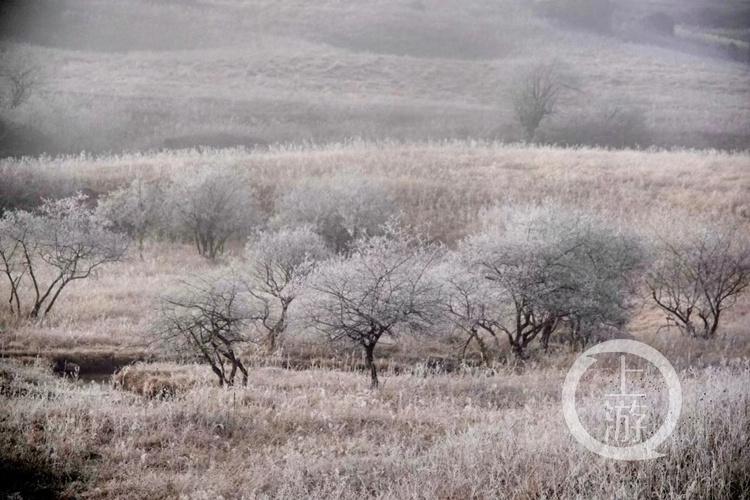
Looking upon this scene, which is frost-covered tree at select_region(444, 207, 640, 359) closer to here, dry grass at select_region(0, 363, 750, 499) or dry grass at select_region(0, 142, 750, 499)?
dry grass at select_region(0, 142, 750, 499)

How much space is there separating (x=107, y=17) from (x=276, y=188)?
78.6ft

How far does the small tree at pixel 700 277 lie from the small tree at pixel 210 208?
1163 centimetres

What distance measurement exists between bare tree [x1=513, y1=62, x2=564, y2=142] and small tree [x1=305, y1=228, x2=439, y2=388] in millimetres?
23930

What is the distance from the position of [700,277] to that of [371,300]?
816 cm

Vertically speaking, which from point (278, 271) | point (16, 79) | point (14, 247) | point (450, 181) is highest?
point (16, 79)

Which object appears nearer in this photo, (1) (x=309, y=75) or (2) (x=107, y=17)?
(2) (x=107, y=17)

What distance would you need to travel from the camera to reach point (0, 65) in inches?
956

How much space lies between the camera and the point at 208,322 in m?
9.71

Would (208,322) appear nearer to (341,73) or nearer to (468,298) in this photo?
(468,298)

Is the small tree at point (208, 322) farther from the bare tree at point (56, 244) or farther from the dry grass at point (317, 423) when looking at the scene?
the bare tree at point (56, 244)

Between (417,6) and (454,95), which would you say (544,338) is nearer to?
(454,95)

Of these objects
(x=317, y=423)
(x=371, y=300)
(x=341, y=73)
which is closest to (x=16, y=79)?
(x=341, y=73)

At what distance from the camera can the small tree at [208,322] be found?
923cm

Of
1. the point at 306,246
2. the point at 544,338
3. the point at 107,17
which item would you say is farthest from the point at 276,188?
the point at 107,17
